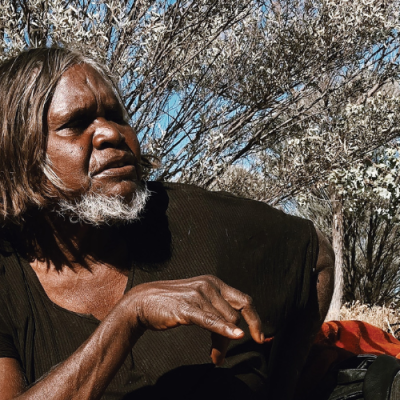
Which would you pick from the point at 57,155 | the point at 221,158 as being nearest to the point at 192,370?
the point at 57,155

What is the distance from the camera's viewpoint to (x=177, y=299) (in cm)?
151

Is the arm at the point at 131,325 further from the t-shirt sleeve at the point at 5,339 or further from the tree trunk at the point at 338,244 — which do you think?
the tree trunk at the point at 338,244

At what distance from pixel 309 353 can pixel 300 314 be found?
23cm

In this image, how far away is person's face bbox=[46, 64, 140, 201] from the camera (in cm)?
199

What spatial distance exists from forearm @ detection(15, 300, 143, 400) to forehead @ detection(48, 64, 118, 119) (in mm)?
752

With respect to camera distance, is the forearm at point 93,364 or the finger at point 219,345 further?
the forearm at point 93,364

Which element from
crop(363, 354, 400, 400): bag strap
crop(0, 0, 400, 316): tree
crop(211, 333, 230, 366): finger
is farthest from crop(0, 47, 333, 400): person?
crop(0, 0, 400, 316): tree

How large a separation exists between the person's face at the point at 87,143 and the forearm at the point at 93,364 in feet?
1.69

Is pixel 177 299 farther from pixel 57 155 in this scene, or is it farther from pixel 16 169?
pixel 16 169

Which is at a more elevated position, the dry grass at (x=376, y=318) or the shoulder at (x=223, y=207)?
the shoulder at (x=223, y=207)

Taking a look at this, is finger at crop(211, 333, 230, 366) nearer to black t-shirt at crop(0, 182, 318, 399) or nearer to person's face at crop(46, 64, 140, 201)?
black t-shirt at crop(0, 182, 318, 399)

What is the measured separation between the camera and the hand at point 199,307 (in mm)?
1426

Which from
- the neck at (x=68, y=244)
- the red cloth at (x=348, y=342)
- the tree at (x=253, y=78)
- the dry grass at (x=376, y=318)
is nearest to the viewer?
the neck at (x=68, y=244)

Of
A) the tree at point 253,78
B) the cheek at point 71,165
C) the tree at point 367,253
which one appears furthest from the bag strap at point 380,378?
the tree at point 367,253
